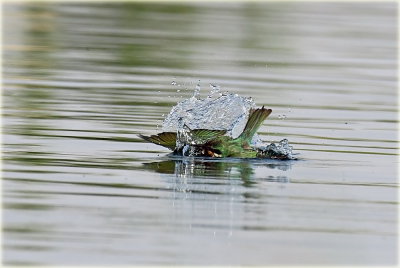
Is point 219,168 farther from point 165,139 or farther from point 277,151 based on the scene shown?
point 277,151

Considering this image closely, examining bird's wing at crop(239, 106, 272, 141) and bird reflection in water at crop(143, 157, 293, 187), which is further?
bird's wing at crop(239, 106, 272, 141)

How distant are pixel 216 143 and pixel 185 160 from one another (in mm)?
380

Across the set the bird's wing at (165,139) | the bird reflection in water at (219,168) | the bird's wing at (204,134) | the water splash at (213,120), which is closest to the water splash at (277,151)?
the water splash at (213,120)

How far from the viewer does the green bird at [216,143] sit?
12.9 metres

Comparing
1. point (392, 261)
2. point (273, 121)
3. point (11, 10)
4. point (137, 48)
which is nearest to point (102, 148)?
point (273, 121)

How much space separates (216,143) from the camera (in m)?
12.9

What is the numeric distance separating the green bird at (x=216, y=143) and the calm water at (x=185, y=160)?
0.69 feet

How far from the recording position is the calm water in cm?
904

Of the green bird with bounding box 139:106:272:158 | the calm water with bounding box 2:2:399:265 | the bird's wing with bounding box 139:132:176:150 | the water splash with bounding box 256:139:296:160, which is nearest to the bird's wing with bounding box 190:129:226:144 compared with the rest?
the green bird with bounding box 139:106:272:158

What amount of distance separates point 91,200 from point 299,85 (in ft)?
33.5

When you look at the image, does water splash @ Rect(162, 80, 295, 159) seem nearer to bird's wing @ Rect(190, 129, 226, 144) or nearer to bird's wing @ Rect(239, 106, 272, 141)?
bird's wing @ Rect(190, 129, 226, 144)

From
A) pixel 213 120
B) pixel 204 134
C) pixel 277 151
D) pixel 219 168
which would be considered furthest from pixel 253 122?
pixel 219 168

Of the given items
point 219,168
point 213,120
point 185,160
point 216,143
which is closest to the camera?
point 219,168

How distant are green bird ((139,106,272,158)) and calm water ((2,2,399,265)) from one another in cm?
21
